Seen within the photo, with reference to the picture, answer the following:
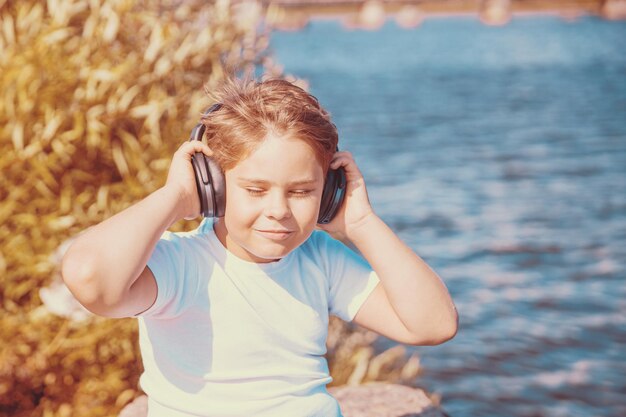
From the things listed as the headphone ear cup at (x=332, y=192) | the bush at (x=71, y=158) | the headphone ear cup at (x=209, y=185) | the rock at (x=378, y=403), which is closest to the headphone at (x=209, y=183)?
the headphone ear cup at (x=209, y=185)

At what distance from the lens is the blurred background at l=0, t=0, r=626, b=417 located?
12.1ft

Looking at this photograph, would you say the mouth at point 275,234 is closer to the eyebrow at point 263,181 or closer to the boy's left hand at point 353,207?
Result: the eyebrow at point 263,181

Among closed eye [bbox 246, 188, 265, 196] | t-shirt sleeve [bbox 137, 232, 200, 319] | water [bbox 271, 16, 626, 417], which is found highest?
closed eye [bbox 246, 188, 265, 196]

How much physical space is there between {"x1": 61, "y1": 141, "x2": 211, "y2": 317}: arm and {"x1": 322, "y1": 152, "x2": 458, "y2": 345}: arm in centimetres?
47

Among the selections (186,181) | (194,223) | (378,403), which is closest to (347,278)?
(186,181)

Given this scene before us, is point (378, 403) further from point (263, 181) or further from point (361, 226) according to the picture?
point (263, 181)

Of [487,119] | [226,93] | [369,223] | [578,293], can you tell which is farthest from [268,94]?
[487,119]

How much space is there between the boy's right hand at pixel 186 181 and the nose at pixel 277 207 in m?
0.20

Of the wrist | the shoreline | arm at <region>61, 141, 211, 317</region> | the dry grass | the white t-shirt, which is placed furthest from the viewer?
the shoreline

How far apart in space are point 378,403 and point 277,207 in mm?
1575

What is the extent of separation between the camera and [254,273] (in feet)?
7.31

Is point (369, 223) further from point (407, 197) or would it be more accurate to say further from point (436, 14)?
point (436, 14)

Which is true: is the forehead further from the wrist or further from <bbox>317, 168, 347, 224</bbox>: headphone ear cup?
the wrist

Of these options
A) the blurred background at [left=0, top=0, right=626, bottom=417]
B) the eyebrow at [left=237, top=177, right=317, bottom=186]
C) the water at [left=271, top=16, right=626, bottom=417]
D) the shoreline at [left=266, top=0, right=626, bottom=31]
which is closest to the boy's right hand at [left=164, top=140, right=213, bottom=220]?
the eyebrow at [left=237, top=177, right=317, bottom=186]
